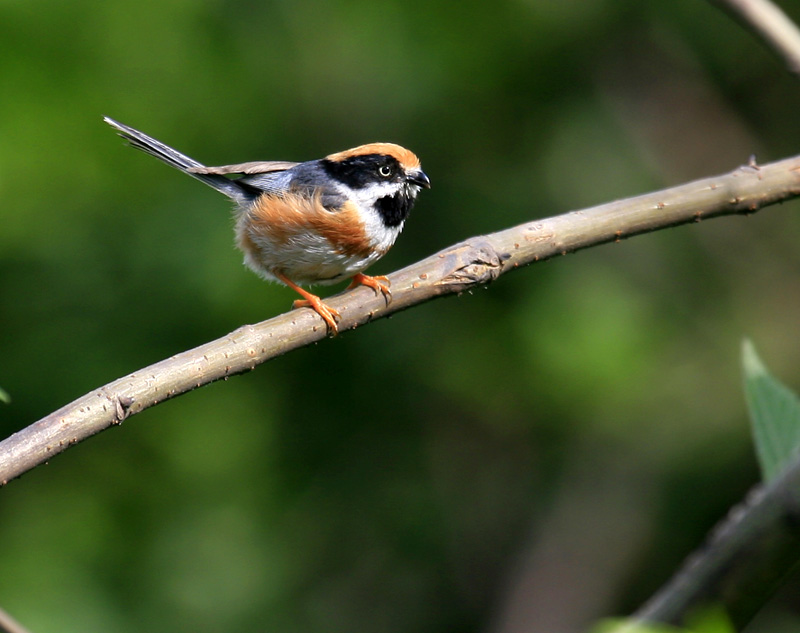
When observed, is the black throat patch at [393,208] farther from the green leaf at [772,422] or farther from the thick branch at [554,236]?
the green leaf at [772,422]

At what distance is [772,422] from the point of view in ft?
5.13

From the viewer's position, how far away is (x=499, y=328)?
7543 mm

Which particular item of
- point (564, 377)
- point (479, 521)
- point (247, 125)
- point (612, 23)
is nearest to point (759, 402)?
point (564, 377)

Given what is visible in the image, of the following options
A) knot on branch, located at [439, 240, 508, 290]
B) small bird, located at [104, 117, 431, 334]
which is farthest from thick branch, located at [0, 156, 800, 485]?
small bird, located at [104, 117, 431, 334]

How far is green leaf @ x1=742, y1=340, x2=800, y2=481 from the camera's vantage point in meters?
1.50

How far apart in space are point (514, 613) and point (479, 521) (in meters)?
0.93

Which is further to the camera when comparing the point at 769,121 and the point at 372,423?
the point at 769,121

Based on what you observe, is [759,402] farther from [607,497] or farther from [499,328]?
[607,497]

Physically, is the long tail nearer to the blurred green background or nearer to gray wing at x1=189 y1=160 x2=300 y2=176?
gray wing at x1=189 y1=160 x2=300 y2=176

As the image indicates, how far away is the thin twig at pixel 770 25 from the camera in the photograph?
2.01 metres

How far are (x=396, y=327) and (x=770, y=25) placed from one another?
5408mm

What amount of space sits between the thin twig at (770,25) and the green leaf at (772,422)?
2.89 ft

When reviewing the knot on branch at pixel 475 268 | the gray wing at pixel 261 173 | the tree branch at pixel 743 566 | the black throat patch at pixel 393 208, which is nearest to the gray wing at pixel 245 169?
the gray wing at pixel 261 173

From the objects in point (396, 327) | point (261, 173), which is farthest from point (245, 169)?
point (396, 327)
